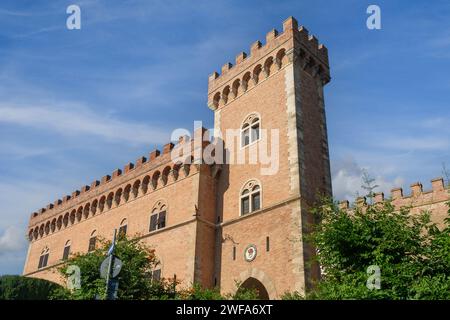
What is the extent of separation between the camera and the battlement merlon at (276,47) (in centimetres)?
2511

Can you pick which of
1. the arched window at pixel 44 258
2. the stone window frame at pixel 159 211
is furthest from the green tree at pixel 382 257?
the arched window at pixel 44 258

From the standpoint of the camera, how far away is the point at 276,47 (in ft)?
83.4

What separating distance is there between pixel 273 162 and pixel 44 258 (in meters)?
22.9

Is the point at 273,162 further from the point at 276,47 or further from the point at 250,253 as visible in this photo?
the point at 276,47

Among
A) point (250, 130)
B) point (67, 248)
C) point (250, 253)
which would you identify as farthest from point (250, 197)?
point (67, 248)

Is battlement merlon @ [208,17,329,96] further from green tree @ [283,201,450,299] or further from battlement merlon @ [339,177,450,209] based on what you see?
green tree @ [283,201,450,299]

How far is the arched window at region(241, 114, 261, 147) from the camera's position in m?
24.6

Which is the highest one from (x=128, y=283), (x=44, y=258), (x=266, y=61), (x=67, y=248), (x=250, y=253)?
(x=266, y=61)

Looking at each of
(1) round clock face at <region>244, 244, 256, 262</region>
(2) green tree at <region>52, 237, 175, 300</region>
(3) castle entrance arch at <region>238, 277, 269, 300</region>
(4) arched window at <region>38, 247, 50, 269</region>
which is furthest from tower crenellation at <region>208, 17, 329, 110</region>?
(4) arched window at <region>38, 247, 50, 269</region>

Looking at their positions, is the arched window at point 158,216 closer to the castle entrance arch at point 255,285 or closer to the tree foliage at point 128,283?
the tree foliage at point 128,283

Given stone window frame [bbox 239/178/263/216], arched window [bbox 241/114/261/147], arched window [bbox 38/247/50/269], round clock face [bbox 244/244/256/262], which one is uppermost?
arched window [bbox 241/114/261/147]

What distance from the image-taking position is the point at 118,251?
1858cm

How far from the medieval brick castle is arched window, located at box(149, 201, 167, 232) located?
2.5 inches
